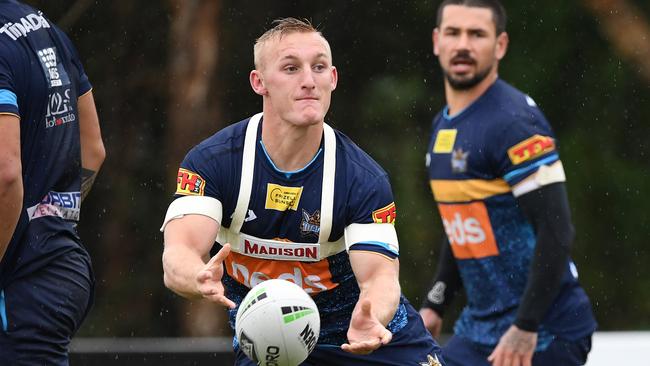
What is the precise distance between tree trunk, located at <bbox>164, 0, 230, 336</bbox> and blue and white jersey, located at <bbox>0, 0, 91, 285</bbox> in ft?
25.3

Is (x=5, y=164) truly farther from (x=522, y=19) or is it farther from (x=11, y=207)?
(x=522, y=19)

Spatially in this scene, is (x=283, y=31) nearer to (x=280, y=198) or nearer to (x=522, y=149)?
(x=280, y=198)

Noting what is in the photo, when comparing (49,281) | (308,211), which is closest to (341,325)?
(308,211)

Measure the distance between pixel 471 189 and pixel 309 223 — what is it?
1.63 meters

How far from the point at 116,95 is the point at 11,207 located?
8.31 metres

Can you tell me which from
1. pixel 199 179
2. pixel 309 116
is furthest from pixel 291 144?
pixel 199 179

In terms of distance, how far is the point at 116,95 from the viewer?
1293 cm

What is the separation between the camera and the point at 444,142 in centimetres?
675

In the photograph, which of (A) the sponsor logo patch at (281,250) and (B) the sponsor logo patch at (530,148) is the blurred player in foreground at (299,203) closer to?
(A) the sponsor logo patch at (281,250)

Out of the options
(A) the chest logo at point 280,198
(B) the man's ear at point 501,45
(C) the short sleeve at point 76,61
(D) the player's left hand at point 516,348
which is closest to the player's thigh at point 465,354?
(D) the player's left hand at point 516,348

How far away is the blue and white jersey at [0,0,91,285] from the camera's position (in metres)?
4.91

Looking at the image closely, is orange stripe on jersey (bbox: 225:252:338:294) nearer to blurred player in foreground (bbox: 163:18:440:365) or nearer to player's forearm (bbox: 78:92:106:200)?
blurred player in foreground (bbox: 163:18:440:365)

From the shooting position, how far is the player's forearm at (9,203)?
15.4ft

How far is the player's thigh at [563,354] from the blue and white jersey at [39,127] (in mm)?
2535
